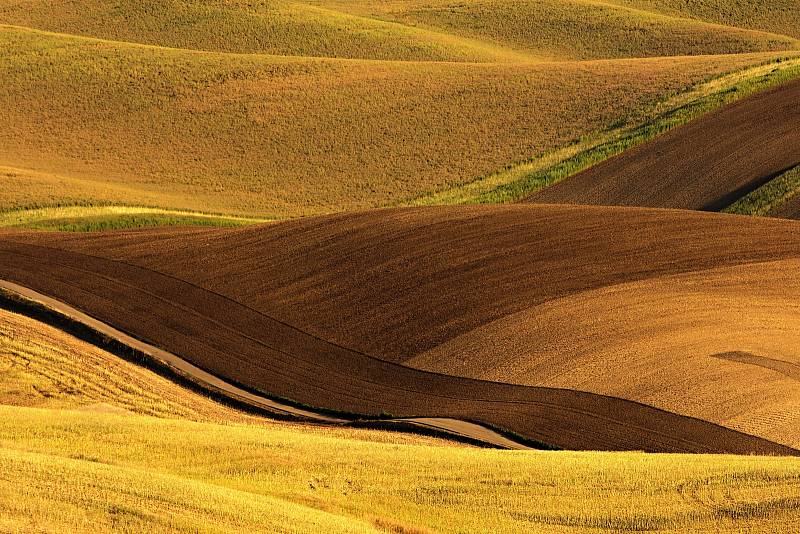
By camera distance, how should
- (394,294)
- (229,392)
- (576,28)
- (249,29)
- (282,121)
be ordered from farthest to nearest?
(576,28) < (249,29) < (282,121) < (394,294) < (229,392)

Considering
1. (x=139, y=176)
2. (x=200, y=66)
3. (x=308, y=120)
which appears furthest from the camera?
(x=200, y=66)

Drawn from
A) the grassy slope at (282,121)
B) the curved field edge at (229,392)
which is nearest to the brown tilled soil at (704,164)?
the grassy slope at (282,121)

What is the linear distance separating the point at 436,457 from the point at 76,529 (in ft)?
24.3

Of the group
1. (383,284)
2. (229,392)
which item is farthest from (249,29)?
(229,392)

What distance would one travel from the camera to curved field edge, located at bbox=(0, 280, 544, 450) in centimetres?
2486

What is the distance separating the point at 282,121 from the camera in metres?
61.7

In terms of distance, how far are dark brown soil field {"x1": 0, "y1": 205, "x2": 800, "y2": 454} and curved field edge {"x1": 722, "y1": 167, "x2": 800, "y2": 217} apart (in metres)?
4.72

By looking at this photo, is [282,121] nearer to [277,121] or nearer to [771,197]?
[277,121]

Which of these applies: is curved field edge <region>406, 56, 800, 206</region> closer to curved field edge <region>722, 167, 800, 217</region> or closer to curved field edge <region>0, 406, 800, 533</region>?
curved field edge <region>722, 167, 800, 217</region>

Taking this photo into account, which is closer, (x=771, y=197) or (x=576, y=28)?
(x=771, y=197)

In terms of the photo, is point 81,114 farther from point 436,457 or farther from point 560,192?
point 436,457

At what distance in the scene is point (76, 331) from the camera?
31734 mm

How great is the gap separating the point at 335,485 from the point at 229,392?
462 inches

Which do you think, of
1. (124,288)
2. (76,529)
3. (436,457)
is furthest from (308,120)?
(76,529)
